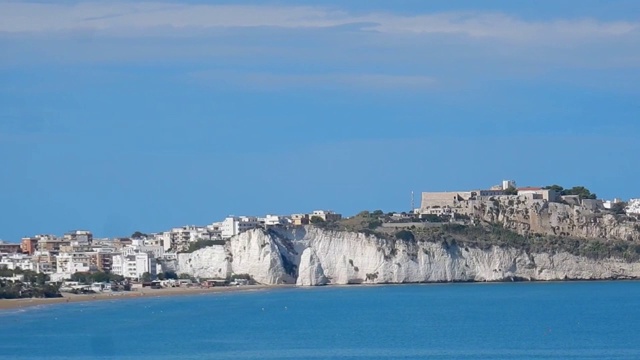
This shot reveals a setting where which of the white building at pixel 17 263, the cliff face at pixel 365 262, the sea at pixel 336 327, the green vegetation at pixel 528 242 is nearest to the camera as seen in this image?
the sea at pixel 336 327

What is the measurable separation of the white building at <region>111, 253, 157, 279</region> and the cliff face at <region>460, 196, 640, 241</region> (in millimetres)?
21885

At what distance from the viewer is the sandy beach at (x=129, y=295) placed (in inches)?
2712

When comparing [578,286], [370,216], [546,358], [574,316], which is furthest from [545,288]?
[546,358]

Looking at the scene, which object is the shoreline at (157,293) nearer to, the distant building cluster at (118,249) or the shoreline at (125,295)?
the shoreline at (125,295)

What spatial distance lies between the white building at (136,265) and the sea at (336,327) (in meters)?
12.1

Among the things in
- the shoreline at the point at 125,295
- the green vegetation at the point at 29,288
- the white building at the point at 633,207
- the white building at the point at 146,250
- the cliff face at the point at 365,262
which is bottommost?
the shoreline at the point at 125,295

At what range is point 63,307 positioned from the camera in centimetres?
6581

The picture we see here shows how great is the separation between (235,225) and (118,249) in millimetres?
8567

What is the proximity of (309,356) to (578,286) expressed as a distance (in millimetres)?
49674

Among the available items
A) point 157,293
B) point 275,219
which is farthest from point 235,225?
point 157,293

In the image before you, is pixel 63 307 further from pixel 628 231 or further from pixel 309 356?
pixel 628 231

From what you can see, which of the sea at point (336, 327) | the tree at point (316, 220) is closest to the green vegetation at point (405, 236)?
the tree at point (316, 220)

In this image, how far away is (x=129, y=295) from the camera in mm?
76625

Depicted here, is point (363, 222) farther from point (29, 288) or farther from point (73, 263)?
point (29, 288)
